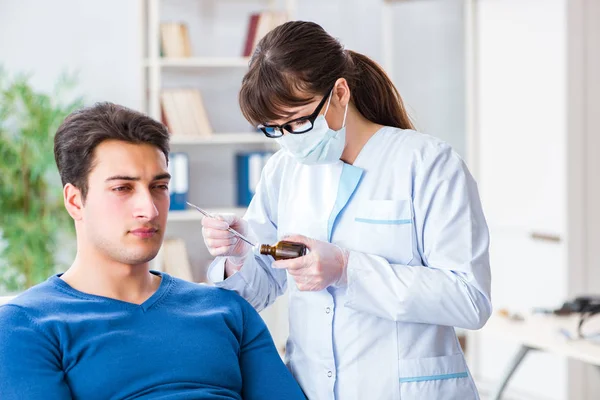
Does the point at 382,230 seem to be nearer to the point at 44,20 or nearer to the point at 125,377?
the point at 125,377

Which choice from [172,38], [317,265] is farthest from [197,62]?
[317,265]

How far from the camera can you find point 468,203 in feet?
5.15

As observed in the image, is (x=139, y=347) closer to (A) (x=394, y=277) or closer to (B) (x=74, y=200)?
(B) (x=74, y=200)

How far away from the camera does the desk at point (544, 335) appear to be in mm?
2451

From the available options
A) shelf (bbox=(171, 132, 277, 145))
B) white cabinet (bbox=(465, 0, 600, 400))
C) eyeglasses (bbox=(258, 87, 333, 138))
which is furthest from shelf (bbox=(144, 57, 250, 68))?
eyeglasses (bbox=(258, 87, 333, 138))

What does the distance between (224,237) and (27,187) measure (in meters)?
2.65

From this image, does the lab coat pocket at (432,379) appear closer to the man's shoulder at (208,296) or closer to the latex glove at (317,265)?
the latex glove at (317,265)

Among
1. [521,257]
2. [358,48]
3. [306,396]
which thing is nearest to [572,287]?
[521,257]

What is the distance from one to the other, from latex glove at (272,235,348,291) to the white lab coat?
24 millimetres

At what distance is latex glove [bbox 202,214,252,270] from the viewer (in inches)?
67.2

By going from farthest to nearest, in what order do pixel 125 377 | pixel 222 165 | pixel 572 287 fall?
pixel 222 165
pixel 572 287
pixel 125 377

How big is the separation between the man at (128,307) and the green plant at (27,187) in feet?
7.83

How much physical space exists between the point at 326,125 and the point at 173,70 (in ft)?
9.86

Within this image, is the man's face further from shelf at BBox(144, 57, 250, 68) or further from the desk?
shelf at BBox(144, 57, 250, 68)
